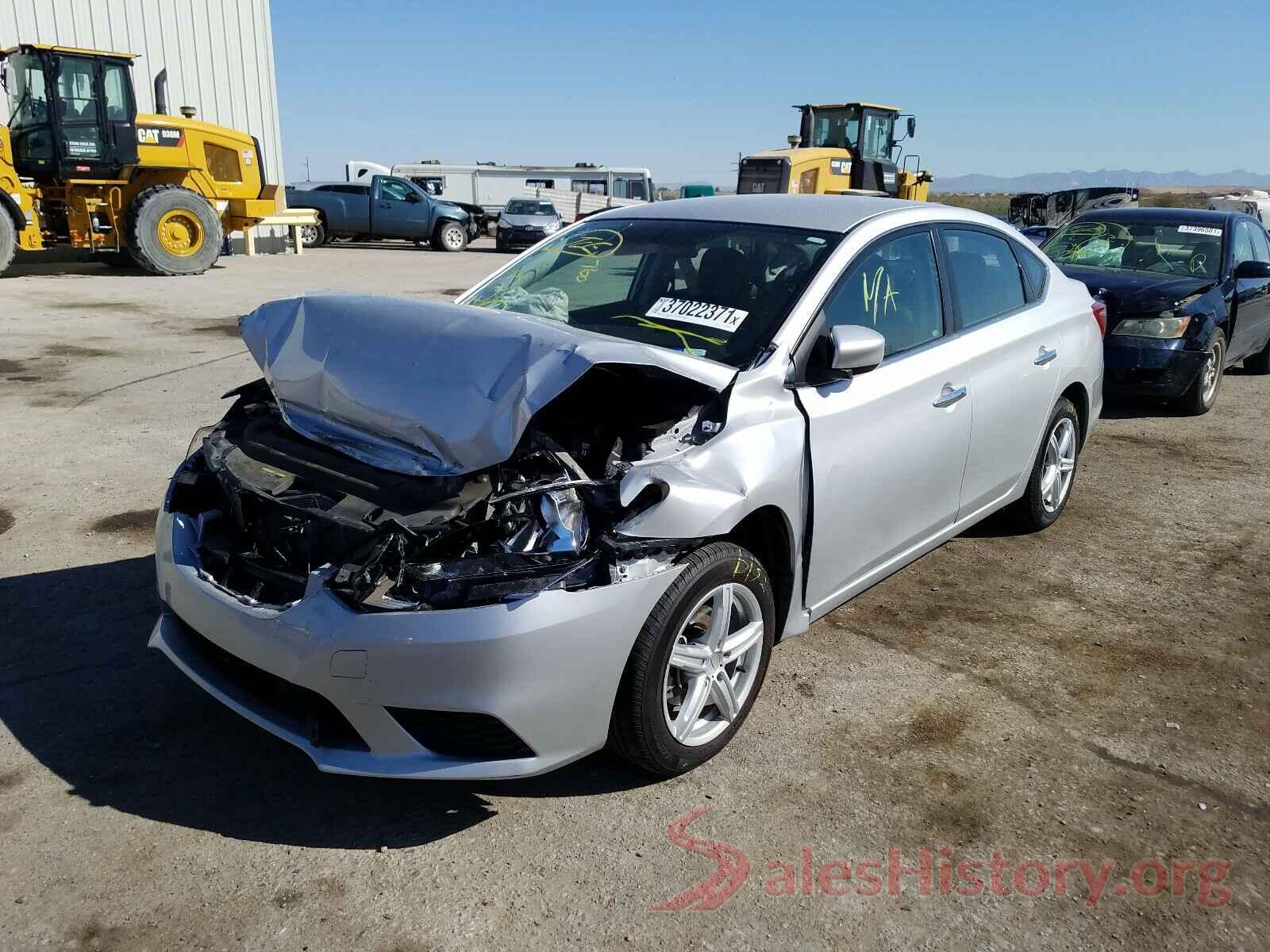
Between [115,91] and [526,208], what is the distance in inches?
537

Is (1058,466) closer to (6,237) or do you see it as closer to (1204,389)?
(1204,389)

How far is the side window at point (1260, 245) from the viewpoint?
9.47m

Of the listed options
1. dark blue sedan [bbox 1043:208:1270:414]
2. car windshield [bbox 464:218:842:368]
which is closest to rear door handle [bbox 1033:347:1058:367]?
car windshield [bbox 464:218:842:368]

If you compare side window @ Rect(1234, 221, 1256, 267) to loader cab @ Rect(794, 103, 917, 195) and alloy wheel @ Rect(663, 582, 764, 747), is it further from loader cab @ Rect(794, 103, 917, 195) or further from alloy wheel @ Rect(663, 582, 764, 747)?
loader cab @ Rect(794, 103, 917, 195)

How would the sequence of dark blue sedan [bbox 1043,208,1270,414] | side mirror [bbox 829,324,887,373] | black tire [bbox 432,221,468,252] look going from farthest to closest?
1. black tire [bbox 432,221,468,252]
2. dark blue sedan [bbox 1043,208,1270,414]
3. side mirror [bbox 829,324,887,373]

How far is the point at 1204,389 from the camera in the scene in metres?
8.49

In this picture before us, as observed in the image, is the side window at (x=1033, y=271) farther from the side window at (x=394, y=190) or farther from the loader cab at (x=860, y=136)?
the side window at (x=394, y=190)

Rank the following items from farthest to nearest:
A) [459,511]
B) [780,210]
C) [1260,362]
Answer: [1260,362] → [780,210] → [459,511]

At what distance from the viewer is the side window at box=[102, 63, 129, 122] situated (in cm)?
1602

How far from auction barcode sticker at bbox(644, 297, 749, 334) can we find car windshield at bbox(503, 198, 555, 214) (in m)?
25.7

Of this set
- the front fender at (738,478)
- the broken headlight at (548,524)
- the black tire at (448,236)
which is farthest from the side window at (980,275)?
the black tire at (448,236)

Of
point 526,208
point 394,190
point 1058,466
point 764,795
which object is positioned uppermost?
point 394,190

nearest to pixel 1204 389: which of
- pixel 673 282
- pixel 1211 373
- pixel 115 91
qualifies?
pixel 1211 373

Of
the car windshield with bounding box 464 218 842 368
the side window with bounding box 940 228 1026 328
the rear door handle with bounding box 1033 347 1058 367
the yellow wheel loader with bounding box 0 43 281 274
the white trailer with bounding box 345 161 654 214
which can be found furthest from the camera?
the white trailer with bounding box 345 161 654 214
